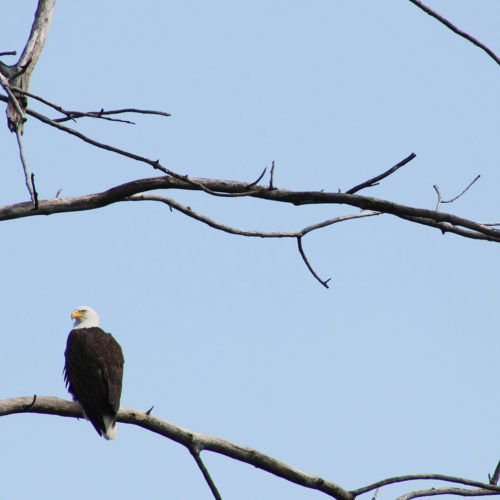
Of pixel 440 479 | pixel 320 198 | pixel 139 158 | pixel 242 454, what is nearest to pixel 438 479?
pixel 440 479

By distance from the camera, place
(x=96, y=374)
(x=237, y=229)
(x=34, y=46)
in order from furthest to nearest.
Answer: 1. (x=96, y=374)
2. (x=34, y=46)
3. (x=237, y=229)

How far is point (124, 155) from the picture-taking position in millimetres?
3736

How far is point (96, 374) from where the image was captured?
23.5 feet

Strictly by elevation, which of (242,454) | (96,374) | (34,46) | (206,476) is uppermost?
(34,46)

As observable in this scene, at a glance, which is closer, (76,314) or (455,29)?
(455,29)

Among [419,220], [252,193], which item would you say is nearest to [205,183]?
[252,193]

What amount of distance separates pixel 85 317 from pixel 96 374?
1.50 metres

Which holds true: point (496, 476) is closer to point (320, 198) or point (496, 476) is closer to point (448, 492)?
point (448, 492)

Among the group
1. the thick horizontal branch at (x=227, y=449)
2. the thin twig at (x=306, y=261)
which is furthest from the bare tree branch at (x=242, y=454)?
the thin twig at (x=306, y=261)

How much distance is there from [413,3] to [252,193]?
5.07 ft

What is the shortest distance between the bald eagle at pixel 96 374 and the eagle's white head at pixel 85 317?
21cm

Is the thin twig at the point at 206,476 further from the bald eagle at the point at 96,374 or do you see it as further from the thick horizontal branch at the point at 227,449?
the bald eagle at the point at 96,374

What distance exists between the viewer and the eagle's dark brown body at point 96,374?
6633mm

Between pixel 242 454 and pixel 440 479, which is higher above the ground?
pixel 242 454
